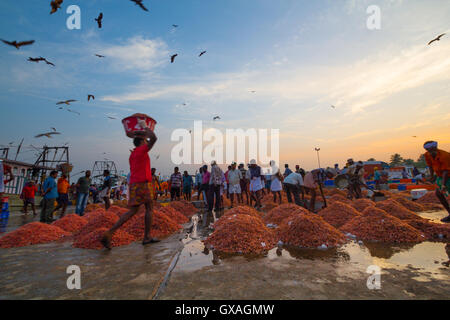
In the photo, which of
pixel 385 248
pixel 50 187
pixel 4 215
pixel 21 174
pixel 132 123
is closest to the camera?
pixel 385 248

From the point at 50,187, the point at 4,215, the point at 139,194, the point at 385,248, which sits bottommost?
the point at 4,215

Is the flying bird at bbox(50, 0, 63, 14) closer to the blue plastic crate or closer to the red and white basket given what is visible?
the red and white basket

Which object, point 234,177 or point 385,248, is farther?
point 234,177

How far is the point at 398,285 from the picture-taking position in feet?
6.91

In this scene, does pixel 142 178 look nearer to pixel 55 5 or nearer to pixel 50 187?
pixel 55 5

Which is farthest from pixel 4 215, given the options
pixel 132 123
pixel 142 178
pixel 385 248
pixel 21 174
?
pixel 21 174

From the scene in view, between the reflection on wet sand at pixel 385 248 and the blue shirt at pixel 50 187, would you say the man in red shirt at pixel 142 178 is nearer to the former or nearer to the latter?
the reflection on wet sand at pixel 385 248

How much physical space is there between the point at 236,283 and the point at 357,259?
1825 mm

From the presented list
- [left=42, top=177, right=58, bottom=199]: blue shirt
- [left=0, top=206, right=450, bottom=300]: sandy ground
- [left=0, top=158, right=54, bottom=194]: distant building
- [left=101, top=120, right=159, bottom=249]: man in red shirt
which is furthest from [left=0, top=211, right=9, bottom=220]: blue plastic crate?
[left=0, top=158, right=54, bottom=194]: distant building

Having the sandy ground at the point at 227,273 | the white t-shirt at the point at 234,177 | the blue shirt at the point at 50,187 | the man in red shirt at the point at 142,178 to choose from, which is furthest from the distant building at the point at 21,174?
the man in red shirt at the point at 142,178

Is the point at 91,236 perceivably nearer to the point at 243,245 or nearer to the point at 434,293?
the point at 243,245

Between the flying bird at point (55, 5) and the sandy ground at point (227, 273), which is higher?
the flying bird at point (55, 5)
